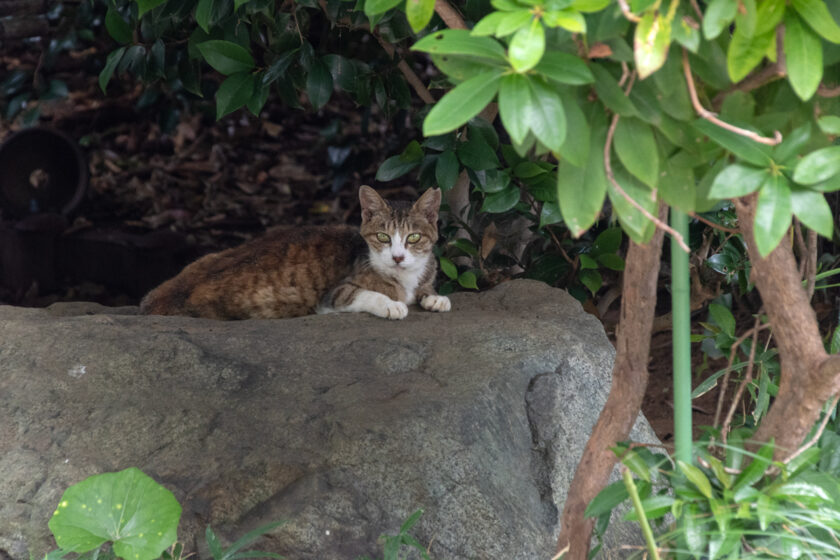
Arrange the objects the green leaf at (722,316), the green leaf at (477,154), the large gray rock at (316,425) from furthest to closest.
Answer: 1. the green leaf at (477,154)
2. the green leaf at (722,316)
3. the large gray rock at (316,425)

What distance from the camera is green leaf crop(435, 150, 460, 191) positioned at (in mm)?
3311

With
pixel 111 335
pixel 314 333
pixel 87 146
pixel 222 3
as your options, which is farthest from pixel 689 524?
pixel 87 146

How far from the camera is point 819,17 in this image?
138cm

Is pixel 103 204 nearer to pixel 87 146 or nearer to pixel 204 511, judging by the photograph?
pixel 87 146

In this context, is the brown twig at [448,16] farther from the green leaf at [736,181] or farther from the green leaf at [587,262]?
the green leaf at [587,262]

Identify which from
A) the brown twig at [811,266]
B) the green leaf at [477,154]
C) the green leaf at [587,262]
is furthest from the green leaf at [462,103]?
the green leaf at [587,262]

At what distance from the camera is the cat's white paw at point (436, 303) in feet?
12.3

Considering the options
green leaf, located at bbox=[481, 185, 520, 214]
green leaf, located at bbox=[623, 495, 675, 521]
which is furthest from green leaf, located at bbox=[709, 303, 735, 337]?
green leaf, located at bbox=[623, 495, 675, 521]

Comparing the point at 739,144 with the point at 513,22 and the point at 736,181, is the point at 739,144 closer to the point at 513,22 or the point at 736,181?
the point at 736,181

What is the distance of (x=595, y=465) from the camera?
2.04m

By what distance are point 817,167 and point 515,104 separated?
50 cm

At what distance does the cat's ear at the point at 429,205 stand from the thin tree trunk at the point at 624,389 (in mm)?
2040

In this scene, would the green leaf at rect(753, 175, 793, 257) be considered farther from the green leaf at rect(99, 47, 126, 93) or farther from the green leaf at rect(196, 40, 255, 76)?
the green leaf at rect(99, 47, 126, 93)

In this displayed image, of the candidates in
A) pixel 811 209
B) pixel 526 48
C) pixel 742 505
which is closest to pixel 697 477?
pixel 742 505
